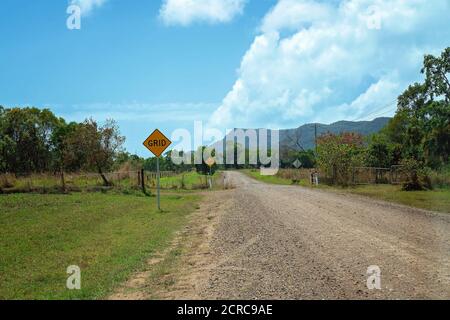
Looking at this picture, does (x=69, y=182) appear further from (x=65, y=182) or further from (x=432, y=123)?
(x=432, y=123)

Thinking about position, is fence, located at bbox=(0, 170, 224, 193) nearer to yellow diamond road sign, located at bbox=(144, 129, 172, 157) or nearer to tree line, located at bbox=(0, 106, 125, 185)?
tree line, located at bbox=(0, 106, 125, 185)

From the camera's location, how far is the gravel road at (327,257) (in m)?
6.55

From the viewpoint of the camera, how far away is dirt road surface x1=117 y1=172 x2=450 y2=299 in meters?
6.57

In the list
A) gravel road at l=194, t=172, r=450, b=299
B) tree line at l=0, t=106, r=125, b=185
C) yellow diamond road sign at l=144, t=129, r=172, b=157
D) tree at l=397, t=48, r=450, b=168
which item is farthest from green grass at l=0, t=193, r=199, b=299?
tree at l=397, t=48, r=450, b=168

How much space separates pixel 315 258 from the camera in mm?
8789

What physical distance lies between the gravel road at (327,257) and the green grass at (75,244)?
163 centimetres

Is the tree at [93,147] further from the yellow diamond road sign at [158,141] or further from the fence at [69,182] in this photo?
the yellow diamond road sign at [158,141]

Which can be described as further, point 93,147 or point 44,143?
point 44,143

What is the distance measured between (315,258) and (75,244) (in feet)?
20.8

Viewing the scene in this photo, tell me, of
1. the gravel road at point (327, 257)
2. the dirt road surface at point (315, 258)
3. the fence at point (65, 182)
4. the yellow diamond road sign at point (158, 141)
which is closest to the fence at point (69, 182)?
the fence at point (65, 182)

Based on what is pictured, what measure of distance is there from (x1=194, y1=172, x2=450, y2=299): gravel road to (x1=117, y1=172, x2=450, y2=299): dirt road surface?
0.04 ft

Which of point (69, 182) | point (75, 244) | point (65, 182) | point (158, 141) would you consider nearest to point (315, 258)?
point (75, 244)

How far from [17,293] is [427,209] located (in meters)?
16.1
